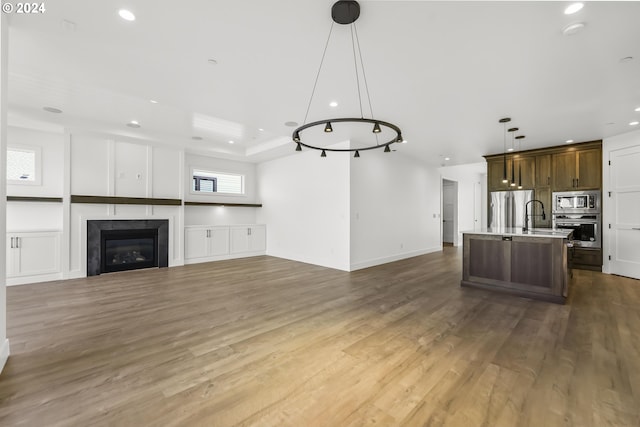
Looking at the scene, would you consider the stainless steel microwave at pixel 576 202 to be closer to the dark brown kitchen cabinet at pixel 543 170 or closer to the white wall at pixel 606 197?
the white wall at pixel 606 197

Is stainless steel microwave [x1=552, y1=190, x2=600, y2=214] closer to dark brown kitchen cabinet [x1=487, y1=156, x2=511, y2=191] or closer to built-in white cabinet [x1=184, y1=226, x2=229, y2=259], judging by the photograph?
dark brown kitchen cabinet [x1=487, y1=156, x2=511, y2=191]

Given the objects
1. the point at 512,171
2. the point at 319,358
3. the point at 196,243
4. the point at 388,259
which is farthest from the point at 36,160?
the point at 512,171

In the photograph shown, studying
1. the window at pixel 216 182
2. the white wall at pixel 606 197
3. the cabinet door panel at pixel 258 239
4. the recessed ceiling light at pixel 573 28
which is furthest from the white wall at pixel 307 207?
the white wall at pixel 606 197

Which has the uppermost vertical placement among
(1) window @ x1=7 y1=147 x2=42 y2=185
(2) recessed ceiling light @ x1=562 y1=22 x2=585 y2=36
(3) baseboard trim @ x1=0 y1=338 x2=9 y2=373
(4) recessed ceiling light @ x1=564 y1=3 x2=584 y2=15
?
(4) recessed ceiling light @ x1=564 y1=3 x2=584 y2=15

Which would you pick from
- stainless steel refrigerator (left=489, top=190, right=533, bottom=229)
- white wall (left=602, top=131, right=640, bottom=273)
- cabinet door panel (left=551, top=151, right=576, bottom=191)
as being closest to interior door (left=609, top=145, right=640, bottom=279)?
white wall (left=602, top=131, right=640, bottom=273)

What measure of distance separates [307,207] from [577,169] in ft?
20.3

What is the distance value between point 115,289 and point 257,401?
3.97m

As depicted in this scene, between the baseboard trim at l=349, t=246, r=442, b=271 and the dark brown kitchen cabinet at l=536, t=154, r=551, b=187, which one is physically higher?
the dark brown kitchen cabinet at l=536, t=154, r=551, b=187

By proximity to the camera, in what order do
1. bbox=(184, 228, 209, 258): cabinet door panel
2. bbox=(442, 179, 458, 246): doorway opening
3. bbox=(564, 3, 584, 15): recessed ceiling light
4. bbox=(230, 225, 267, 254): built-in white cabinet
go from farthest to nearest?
bbox=(442, 179, 458, 246): doorway opening < bbox=(230, 225, 267, 254): built-in white cabinet < bbox=(184, 228, 209, 258): cabinet door panel < bbox=(564, 3, 584, 15): recessed ceiling light

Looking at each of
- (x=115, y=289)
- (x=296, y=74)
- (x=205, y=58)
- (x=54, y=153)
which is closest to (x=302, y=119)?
(x=296, y=74)

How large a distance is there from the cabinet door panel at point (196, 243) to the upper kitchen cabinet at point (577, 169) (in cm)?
865

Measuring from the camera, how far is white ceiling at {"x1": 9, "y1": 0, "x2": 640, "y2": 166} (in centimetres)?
214

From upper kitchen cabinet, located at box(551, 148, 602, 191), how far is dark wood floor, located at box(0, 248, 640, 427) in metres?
2.78

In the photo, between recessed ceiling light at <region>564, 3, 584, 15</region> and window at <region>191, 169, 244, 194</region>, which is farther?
window at <region>191, 169, 244, 194</region>
